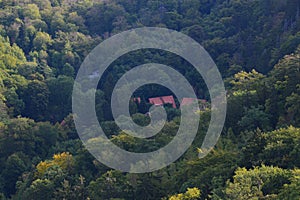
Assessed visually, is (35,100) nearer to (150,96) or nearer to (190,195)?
(150,96)

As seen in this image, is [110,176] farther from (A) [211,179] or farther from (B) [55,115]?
(B) [55,115]

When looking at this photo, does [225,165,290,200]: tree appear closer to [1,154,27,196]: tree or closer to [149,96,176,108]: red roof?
[1,154,27,196]: tree

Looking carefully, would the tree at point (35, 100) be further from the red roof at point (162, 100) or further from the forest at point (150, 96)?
the red roof at point (162, 100)

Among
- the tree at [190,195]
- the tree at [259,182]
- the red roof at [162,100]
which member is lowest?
the red roof at [162,100]

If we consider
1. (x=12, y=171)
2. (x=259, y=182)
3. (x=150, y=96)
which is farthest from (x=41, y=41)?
(x=259, y=182)

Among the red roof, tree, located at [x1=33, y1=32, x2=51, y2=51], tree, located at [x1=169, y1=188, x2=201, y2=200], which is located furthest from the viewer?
tree, located at [x1=33, y1=32, x2=51, y2=51]

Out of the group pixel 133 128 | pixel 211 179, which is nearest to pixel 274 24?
pixel 133 128

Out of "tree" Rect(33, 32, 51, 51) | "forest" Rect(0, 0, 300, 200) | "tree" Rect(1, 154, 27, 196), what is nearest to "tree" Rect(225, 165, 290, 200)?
"forest" Rect(0, 0, 300, 200)

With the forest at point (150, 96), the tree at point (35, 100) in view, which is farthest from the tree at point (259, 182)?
the tree at point (35, 100)
